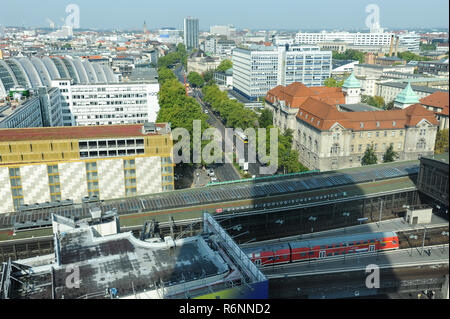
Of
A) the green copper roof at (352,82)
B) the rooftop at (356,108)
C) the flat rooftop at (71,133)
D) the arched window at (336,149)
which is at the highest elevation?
the green copper roof at (352,82)

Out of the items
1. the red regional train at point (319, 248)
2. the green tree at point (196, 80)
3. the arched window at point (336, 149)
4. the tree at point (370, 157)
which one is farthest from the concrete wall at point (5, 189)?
the green tree at point (196, 80)

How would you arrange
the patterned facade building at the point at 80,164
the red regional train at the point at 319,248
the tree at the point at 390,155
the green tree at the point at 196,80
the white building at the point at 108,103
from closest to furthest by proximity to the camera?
the red regional train at the point at 319,248
the patterned facade building at the point at 80,164
the tree at the point at 390,155
the white building at the point at 108,103
the green tree at the point at 196,80

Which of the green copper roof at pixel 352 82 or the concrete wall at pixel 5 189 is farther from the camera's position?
the green copper roof at pixel 352 82

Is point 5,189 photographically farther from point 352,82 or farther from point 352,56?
point 352,56

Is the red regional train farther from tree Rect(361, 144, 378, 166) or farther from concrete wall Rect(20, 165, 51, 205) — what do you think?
→ tree Rect(361, 144, 378, 166)

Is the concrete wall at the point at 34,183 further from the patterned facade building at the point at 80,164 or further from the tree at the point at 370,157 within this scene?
the tree at the point at 370,157

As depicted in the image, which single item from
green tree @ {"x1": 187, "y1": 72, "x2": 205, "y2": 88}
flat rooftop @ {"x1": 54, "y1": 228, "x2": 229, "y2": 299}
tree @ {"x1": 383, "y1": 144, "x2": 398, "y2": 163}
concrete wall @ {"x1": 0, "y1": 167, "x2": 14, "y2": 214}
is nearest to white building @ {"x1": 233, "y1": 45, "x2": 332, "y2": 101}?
green tree @ {"x1": 187, "y1": 72, "x2": 205, "y2": 88}

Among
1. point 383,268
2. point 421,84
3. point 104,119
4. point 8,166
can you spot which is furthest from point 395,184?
point 421,84
